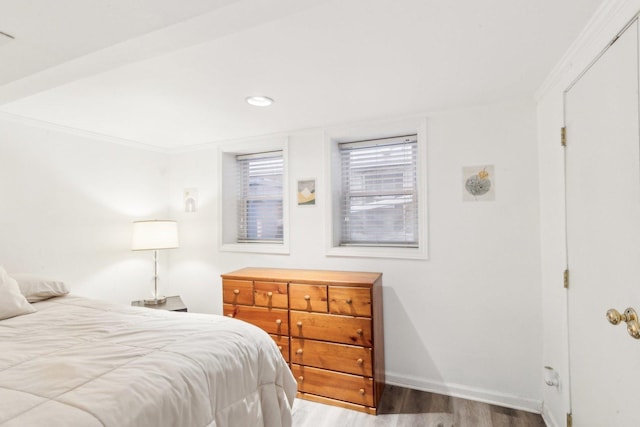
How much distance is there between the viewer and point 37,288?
2219 mm

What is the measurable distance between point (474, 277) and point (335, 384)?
139 cm

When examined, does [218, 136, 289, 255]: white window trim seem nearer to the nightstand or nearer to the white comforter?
the nightstand

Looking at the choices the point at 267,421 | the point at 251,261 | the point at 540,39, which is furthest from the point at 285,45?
the point at 251,261

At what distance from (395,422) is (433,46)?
2.42m

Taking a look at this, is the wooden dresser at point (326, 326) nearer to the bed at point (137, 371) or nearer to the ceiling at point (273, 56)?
the bed at point (137, 371)

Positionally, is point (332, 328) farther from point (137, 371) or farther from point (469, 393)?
point (137, 371)

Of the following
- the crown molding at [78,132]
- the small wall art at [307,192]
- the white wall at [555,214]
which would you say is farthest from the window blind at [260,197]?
the white wall at [555,214]

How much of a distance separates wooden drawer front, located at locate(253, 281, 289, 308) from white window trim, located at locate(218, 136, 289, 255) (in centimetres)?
54

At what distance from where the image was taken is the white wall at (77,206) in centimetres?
256

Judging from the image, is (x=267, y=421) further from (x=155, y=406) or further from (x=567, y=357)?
(x=567, y=357)

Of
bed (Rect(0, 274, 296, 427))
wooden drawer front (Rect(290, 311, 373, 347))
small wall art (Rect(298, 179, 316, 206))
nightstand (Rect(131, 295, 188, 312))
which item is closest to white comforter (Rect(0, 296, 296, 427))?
bed (Rect(0, 274, 296, 427))

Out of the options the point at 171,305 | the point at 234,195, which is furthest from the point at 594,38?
the point at 171,305

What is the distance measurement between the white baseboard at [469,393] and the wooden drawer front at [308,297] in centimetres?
94

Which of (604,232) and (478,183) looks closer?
(604,232)
